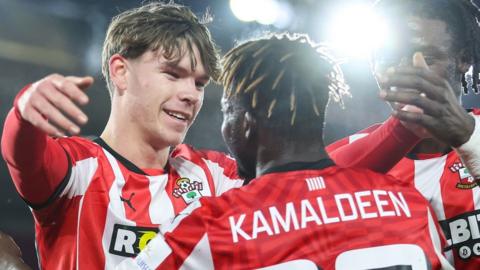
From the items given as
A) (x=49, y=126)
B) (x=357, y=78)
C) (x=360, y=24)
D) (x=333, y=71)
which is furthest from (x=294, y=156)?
(x=357, y=78)

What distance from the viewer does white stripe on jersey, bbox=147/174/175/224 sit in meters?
2.22

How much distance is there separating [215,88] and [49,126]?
4.87 m

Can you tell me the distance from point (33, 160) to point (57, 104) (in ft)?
1.23

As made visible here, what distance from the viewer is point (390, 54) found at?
2223mm

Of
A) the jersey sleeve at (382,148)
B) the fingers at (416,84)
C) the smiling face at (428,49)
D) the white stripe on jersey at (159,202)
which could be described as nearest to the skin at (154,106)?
the white stripe on jersey at (159,202)

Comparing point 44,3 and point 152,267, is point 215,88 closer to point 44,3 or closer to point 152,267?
point 44,3

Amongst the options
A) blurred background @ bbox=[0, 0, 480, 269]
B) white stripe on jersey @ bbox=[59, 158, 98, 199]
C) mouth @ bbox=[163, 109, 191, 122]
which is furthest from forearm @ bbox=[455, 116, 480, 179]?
blurred background @ bbox=[0, 0, 480, 269]

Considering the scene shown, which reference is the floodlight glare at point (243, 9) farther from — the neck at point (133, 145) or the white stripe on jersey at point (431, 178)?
the white stripe on jersey at point (431, 178)

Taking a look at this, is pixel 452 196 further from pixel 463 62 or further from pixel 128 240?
pixel 128 240

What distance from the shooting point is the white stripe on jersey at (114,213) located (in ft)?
6.83

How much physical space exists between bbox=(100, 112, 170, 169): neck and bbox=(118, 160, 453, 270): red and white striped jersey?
854 millimetres

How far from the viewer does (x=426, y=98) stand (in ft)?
5.04

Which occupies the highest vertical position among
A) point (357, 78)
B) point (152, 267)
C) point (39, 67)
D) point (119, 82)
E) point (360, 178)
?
point (357, 78)

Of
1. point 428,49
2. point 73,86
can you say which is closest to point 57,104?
point 73,86
